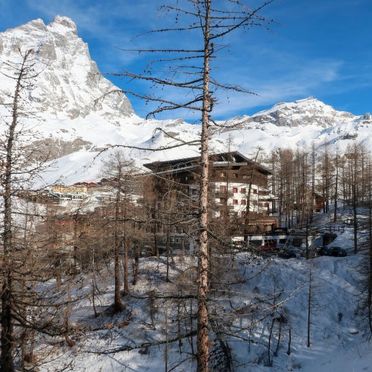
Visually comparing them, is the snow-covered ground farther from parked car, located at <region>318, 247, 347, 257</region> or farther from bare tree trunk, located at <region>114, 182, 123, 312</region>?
parked car, located at <region>318, 247, 347, 257</region>

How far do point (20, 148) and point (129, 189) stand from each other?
1969cm

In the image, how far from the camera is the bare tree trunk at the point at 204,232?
8.95m

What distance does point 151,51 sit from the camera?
8492mm

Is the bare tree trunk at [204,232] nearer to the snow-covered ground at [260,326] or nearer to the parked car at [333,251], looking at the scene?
the snow-covered ground at [260,326]

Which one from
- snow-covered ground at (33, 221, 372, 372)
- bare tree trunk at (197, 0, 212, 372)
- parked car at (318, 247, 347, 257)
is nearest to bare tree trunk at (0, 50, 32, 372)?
bare tree trunk at (197, 0, 212, 372)

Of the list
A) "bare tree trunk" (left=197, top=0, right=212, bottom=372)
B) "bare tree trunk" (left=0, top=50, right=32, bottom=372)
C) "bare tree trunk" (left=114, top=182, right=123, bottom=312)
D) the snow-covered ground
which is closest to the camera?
"bare tree trunk" (left=197, top=0, right=212, bottom=372)

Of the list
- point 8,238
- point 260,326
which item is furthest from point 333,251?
point 8,238

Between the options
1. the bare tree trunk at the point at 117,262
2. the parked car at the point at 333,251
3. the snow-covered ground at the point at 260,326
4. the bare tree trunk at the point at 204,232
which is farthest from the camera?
the parked car at the point at 333,251

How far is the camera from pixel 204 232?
9273 millimetres

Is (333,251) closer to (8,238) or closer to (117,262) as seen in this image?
(117,262)

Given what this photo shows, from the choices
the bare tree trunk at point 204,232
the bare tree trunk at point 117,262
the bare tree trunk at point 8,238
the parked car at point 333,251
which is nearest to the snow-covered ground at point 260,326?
the bare tree trunk at point 117,262

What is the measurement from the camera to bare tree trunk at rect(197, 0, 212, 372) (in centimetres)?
895

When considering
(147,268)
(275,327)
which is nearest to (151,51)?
(275,327)

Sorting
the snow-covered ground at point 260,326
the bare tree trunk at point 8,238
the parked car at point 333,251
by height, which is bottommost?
the snow-covered ground at point 260,326
